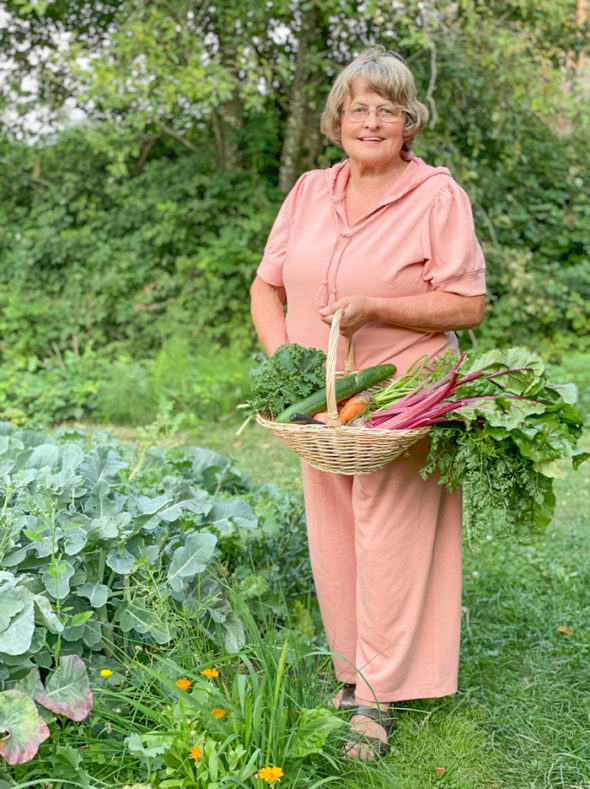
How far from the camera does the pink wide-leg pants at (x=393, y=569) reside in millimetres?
2752

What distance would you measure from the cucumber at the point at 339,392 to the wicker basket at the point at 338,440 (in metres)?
0.11

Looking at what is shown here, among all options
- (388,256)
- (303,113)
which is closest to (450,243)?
(388,256)

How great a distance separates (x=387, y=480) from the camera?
2.72 meters

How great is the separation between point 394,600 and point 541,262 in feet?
20.7

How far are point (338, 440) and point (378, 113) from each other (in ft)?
3.33

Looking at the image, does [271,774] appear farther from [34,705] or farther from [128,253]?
[128,253]

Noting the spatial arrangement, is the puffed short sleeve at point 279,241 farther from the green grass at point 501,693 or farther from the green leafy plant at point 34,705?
the green leafy plant at point 34,705

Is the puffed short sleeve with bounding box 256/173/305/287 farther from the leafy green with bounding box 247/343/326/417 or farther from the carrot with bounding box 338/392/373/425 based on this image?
the carrot with bounding box 338/392/373/425

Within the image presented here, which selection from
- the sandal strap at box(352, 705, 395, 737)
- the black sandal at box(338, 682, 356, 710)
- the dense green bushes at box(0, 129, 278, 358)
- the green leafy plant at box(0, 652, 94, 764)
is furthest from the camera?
the dense green bushes at box(0, 129, 278, 358)

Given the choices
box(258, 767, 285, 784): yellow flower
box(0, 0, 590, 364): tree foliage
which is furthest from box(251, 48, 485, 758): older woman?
box(0, 0, 590, 364): tree foliage

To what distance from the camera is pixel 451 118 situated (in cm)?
800

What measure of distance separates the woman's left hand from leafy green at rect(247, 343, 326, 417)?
0.51 feet

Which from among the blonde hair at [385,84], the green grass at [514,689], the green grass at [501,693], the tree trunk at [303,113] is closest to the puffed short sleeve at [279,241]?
the blonde hair at [385,84]

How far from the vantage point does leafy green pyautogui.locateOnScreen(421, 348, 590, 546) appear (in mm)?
2346
